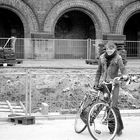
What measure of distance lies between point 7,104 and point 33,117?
7.27 ft

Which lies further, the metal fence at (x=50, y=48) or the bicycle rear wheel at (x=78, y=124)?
the metal fence at (x=50, y=48)

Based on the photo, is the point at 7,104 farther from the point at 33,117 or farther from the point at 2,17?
the point at 2,17

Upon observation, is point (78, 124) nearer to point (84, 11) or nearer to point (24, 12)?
point (24, 12)

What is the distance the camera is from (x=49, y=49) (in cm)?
2275

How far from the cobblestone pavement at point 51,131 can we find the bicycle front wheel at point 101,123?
0.74ft

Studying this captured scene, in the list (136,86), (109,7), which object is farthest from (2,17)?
(136,86)

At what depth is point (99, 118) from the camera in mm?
8133

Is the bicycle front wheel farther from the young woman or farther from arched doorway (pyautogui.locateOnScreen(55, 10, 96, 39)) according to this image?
arched doorway (pyautogui.locateOnScreen(55, 10, 96, 39))

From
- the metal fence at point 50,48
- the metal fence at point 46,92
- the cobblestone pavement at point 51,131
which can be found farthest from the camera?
the metal fence at point 50,48

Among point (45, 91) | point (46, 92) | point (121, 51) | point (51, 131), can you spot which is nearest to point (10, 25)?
point (121, 51)

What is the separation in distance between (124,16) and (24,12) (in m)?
5.92

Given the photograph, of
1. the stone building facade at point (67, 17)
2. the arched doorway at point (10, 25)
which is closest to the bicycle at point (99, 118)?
the stone building facade at point (67, 17)

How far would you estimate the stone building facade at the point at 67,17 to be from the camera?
22.8 m

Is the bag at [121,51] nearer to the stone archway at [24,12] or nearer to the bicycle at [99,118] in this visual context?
the stone archway at [24,12]
